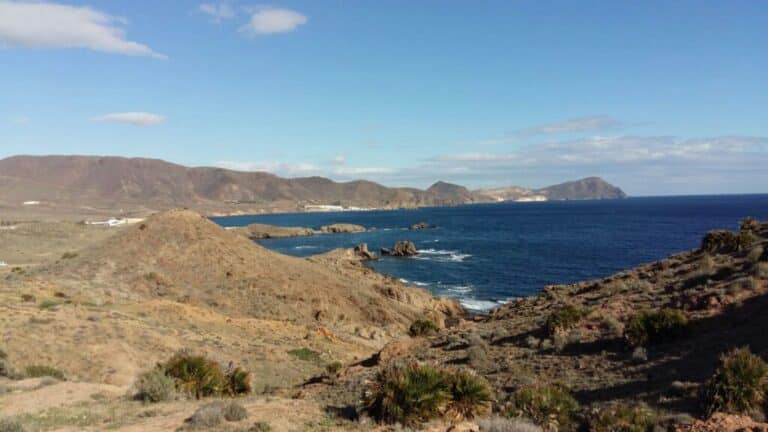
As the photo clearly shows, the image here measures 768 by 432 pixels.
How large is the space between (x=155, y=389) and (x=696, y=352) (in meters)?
13.4

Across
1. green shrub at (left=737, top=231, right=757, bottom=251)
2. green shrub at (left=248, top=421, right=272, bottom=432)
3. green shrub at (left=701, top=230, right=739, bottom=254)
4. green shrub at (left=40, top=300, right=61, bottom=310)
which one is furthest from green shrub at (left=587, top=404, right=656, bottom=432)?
green shrub at (left=40, top=300, right=61, bottom=310)

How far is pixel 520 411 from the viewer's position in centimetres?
945

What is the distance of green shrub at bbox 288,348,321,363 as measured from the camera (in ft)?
77.1

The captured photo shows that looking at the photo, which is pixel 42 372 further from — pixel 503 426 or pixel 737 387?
pixel 737 387


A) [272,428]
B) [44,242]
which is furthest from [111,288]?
[44,242]

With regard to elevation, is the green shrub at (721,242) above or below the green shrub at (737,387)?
above

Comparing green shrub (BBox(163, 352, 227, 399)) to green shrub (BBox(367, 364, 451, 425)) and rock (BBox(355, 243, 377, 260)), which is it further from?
rock (BBox(355, 243, 377, 260))

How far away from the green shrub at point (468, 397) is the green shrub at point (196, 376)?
275 inches

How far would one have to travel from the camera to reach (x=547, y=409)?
9.54 metres

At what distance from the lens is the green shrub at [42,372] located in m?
15.4

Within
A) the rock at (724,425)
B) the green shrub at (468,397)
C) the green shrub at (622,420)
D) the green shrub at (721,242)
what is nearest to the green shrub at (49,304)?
the green shrub at (468,397)

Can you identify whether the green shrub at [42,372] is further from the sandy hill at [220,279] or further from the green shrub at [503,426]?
the sandy hill at [220,279]

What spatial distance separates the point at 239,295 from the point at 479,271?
36.8 m

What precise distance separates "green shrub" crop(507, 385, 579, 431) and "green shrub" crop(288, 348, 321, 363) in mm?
14977
